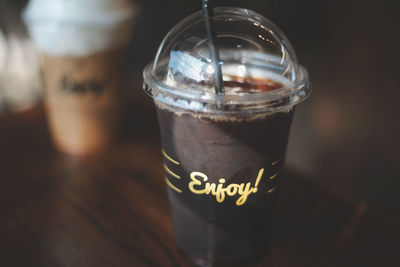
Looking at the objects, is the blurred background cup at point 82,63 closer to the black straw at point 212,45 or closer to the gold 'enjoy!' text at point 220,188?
the black straw at point 212,45

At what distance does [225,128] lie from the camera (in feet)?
2.29

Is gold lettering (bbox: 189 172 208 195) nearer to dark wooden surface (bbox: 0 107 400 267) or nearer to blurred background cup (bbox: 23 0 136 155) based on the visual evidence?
dark wooden surface (bbox: 0 107 400 267)

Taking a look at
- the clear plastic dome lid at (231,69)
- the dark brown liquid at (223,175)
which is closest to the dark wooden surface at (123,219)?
the dark brown liquid at (223,175)

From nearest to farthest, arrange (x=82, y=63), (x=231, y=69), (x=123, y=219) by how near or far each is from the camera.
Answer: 1. (x=231, y=69)
2. (x=123, y=219)
3. (x=82, y=63)

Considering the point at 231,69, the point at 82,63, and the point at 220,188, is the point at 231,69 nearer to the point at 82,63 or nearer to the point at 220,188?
the point at 220,188

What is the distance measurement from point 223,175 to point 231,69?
0.30 meters

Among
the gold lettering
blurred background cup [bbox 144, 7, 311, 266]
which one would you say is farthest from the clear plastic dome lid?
the gold lettering

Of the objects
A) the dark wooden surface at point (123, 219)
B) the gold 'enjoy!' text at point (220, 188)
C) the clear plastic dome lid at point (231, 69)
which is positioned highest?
the clear plastic dome lid at point (231, 69)

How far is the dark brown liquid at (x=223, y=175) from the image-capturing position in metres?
0.71

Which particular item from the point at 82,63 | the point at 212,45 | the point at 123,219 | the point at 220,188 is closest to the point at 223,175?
the point at 220,188

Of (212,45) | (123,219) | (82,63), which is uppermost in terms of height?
(212,45)

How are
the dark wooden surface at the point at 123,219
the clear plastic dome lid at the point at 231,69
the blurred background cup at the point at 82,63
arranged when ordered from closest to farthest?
the clear plastic dome lid at the point at 231,69 < the dark wooden surface at the point at 123,219 < the blurred background cup at the point at 82,63

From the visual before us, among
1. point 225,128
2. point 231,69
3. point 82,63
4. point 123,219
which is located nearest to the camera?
point 225,128

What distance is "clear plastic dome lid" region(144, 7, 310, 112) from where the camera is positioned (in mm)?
693
